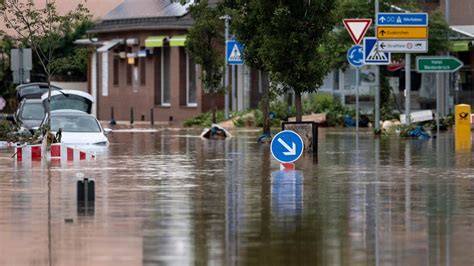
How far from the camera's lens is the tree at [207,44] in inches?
1822

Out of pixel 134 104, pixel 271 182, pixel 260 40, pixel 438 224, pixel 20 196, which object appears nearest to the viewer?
pixel 438 224

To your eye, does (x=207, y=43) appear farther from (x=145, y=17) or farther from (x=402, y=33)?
(x=145, y=17)

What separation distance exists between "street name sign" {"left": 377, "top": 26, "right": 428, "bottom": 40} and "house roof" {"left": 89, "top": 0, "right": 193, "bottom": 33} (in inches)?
928

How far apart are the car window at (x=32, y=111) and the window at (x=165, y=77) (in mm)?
23356

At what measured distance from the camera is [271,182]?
22.2m

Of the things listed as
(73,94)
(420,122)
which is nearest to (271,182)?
(420,122)

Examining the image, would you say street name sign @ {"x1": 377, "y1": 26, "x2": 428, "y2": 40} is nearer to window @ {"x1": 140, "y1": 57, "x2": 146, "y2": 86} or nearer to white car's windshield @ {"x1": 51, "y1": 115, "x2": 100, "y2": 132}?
white car's windshield @ {"x1": 51, "y1": 115, "x2": 100, "y2": 132}

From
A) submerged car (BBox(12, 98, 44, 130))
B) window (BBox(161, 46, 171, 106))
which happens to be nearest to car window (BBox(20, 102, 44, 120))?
submerged car (BBox(12, 98, 44, 130))

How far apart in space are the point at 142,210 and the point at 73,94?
29392mm

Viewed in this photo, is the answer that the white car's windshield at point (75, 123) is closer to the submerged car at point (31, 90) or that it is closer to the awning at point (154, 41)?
the submerged car at point (31, 90)

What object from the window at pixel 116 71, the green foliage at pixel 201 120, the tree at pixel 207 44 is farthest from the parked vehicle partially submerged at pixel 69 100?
the window at pixel 116 71

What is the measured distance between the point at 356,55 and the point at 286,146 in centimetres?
1693

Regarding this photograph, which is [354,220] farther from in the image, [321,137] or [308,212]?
[321,137]

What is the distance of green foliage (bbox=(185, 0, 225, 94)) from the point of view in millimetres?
46250
